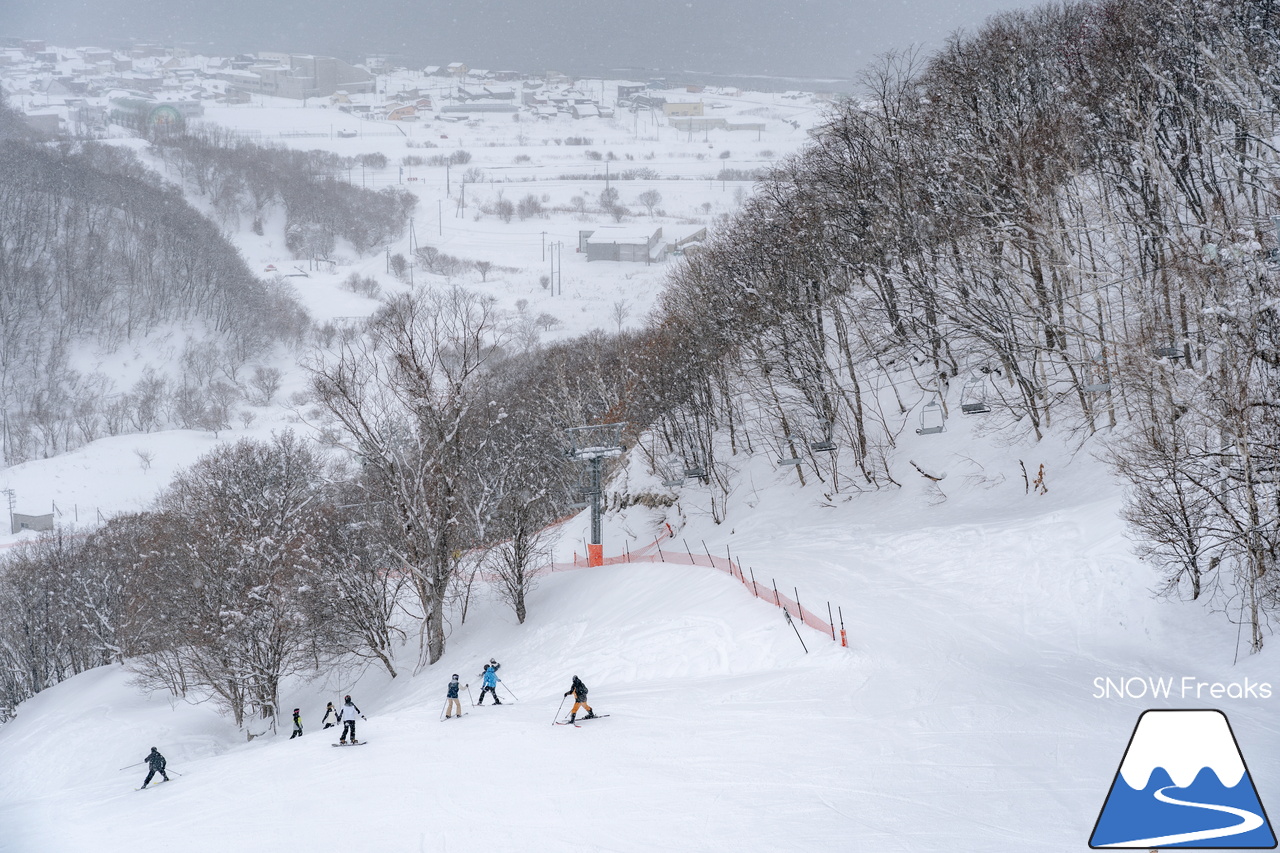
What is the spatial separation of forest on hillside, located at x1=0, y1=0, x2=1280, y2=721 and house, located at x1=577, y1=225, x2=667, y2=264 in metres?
88.0

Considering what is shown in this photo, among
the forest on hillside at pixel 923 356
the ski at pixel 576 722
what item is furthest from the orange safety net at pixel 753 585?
the ski at pixel 576 722

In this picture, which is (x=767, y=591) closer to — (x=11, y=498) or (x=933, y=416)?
(x=933, y=416)

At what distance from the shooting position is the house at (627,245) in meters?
133

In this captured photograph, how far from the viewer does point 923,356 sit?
36.5 meters

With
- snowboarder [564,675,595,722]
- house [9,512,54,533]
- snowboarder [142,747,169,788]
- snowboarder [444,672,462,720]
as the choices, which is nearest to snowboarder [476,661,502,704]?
snowboarder [444,672,462,720]

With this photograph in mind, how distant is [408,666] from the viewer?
97.7ft

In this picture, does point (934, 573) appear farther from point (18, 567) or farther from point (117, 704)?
point (18, 567)

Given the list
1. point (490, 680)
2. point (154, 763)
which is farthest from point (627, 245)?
point (154, 763)

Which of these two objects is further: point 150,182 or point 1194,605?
point 150,182

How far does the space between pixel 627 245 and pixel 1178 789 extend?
133494 millimetres

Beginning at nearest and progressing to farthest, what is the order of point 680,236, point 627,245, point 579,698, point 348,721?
1. point 579,698
2. point 348,721
3. point 627,245
4. point 680,236

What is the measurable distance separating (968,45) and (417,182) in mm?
168931

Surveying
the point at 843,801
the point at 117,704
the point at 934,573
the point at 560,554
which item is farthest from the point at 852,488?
the point at 117,704

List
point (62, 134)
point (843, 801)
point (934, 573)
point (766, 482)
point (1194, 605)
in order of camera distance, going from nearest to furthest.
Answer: point (843, 801)
point (1194, 605)
point (934, 573)
point (766, 482)
point (62, 134)
